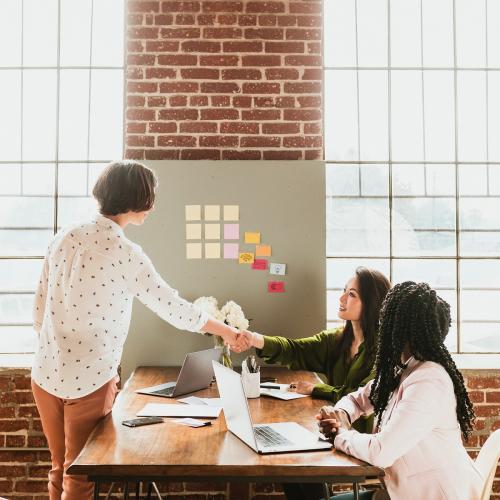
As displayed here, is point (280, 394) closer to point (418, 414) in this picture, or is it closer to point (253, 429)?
point (253, 429)

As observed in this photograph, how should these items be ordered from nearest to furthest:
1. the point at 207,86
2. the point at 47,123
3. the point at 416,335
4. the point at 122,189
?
1. the point at 416,335
2. the point at 122,189
3. the point at 207,86
4. the point at 47,123

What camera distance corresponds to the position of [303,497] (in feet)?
8.81

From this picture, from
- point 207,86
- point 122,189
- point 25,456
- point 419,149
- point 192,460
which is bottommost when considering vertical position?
point 25,456

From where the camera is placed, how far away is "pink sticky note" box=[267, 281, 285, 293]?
3.52 meters

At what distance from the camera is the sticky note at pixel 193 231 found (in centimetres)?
352

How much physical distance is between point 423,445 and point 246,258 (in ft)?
6.09

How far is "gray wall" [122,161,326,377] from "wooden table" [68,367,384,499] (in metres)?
1.32

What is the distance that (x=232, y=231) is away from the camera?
352 cm

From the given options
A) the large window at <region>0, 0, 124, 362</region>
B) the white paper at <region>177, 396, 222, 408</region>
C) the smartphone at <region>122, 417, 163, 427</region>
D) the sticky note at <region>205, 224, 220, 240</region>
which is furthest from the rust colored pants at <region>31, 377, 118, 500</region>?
the large window at <region>0, 0, 124, 362</region>

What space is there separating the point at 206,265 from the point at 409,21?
215 cm

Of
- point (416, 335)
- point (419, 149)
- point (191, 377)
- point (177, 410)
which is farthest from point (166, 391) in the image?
point (419, 149)

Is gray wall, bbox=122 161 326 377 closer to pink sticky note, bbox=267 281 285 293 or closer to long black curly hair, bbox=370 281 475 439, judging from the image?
pink sticky note, bbox=267 281 285 293

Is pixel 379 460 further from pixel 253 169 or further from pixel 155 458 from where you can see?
pixel 253 169

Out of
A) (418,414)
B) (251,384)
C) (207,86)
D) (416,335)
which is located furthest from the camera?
(207,86)
